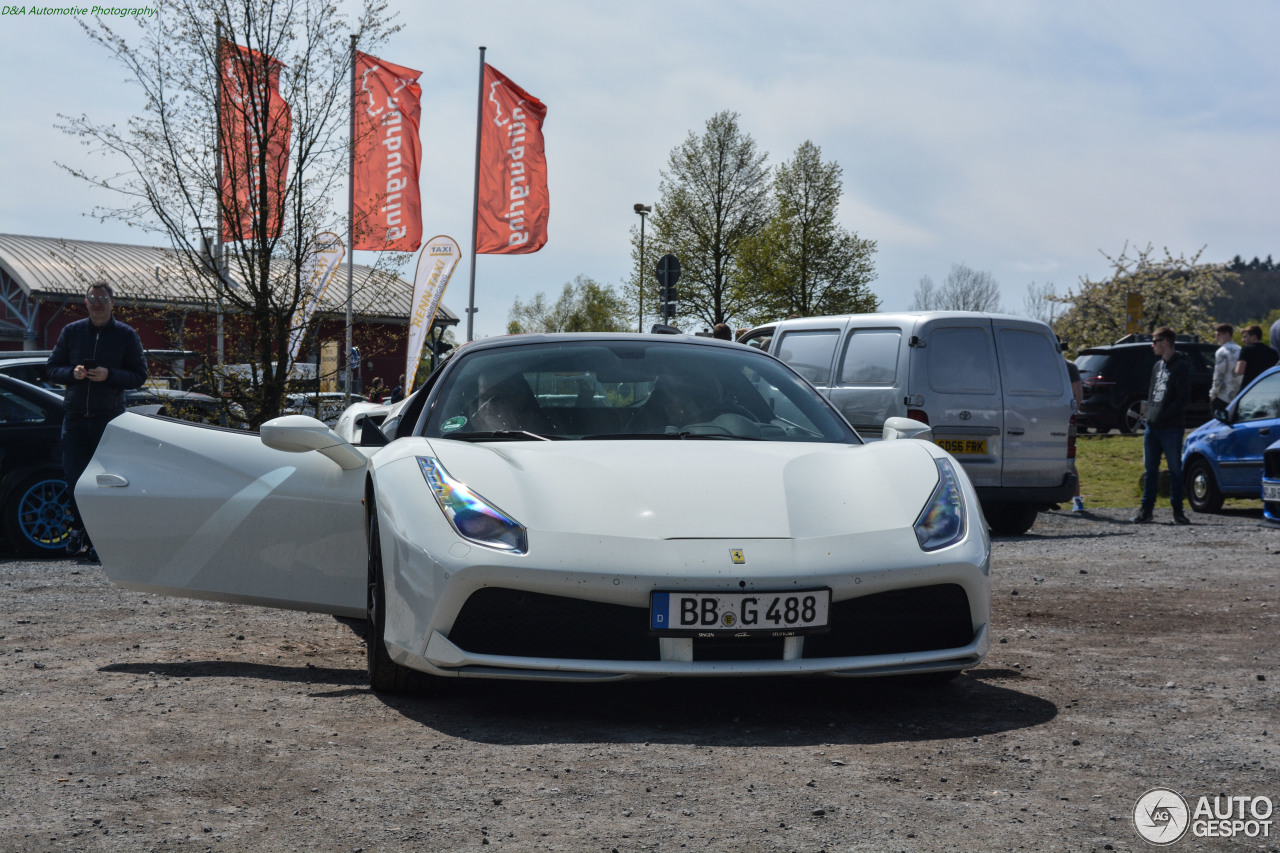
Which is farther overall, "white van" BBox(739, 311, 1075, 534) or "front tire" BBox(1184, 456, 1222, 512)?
"front tire" BBox(1184, 456, 1222, 512)

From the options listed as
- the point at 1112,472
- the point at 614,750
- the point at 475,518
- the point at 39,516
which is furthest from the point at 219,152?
the point at 1112,472

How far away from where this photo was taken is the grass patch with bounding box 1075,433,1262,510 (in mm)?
15102

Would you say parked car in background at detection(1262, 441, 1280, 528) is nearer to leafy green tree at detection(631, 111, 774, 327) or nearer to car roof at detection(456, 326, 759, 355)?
car roof at detection(456, 326, 759, 355)

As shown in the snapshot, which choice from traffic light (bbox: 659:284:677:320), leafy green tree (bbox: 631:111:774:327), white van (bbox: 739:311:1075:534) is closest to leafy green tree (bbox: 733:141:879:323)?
leafy green tree (bbox: 631:111:774:327)

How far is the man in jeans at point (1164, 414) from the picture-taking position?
41.0 ft

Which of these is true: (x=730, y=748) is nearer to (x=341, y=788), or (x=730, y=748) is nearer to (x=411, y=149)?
(x=341, y=788)

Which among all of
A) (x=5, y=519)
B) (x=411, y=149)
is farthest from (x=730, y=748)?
(x=411, y=149)

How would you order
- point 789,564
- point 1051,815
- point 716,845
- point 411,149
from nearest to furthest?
1. point 716,845
2. point 1051,815
3. point 789,564
4. point 411,149

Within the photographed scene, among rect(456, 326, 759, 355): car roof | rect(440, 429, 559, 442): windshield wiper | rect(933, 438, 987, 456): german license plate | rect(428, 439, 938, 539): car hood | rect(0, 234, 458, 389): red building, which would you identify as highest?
rect(0, 234, 458, 389): red building

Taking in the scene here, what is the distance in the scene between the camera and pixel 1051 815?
2.94m

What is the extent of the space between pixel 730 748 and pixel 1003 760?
724mm

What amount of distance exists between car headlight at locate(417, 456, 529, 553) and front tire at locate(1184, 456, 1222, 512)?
11.3 meters
